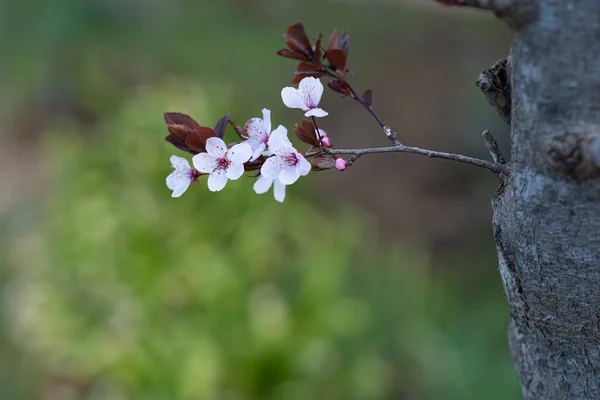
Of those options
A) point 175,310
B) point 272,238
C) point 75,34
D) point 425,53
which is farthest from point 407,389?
point 75,34

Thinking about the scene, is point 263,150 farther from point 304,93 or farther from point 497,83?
point 497,83

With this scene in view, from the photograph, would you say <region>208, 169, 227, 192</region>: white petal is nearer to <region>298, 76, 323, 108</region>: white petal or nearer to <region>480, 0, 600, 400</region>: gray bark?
<region>298, 76, 323, 108</region>: white petal

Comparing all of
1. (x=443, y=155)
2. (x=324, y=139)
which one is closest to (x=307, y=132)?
(x=324, y=139)

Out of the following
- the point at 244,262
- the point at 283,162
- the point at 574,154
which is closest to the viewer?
the point at 574,154

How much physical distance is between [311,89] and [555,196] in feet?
0.81

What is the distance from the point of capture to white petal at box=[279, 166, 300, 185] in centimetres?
58

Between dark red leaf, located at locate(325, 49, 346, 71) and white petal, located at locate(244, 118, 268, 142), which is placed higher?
dark red leaf, located at locate(325, 49, 346, 71)

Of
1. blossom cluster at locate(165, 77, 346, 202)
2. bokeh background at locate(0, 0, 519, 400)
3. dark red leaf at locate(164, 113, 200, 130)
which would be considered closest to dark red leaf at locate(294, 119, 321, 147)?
blossom cluster at locate(165, 77, 346, 202)

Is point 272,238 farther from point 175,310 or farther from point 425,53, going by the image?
point 425,53

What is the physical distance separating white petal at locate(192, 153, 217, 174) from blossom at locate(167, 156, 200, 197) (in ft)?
0.14

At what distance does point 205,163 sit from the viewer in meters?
0.61

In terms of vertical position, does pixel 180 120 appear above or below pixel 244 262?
above

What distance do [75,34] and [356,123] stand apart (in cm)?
214

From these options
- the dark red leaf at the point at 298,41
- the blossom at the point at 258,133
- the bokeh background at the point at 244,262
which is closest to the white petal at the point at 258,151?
the blossom at the point at 258,133
